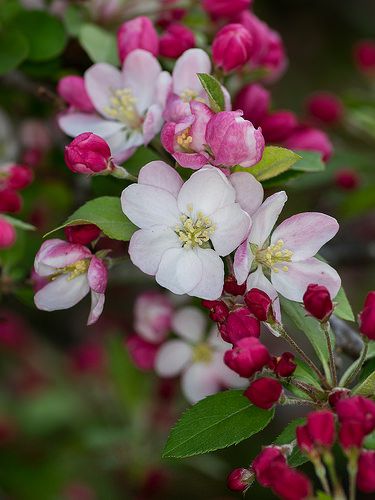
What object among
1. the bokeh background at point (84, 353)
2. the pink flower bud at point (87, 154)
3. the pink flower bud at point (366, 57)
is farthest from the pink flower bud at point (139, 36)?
the pink flower bud at point (366, 57)

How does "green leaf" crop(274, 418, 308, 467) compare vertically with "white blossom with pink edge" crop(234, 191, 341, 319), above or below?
below

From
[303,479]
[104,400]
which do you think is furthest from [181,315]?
[104,400]

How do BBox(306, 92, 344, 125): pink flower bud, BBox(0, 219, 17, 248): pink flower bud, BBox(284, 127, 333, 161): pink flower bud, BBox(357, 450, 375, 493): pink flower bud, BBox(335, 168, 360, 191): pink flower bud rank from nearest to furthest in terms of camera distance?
BBox(357, 450, 375, 493): pink flower bud < BBox(0, 219, 17, 248): pink flower bud < BBox(284, 127, 333, 161): pink flower bud < BBox(335, 168, 360, 191): pink flower bud < BBox(306, 92, 344, 125): pink flower bud

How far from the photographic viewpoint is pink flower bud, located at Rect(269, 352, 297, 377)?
117 centimetres

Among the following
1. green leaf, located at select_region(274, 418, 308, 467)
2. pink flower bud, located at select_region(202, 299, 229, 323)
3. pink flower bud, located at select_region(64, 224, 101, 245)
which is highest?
pink flower bud, located at select_region(202, 299, 229, 323)

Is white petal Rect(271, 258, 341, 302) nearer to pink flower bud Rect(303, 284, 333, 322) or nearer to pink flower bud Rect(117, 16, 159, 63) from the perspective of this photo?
pink flower bud Rect(303, 284, 333, 322)

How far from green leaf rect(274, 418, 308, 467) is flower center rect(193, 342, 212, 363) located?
0.60 meters

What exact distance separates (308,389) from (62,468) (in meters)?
1.68

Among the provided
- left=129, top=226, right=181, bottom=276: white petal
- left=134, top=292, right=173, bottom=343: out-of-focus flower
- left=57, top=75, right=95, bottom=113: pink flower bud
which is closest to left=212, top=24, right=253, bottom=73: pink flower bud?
left=57, top=75, right=95, bottom=113: pink flower bud

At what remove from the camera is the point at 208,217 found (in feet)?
3.99

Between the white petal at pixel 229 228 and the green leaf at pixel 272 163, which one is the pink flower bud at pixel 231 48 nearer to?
the green leaf at pixel 272 163

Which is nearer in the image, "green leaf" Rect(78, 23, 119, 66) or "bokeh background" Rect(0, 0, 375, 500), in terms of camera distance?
"green leaf" Rect(78, 23, 119, 66)

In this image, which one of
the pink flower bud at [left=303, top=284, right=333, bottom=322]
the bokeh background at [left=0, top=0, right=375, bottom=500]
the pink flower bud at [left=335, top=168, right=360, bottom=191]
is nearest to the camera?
the pink flower bud at [left=303, top=284, right=333, bottom=322]

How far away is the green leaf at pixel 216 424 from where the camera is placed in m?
1.17
